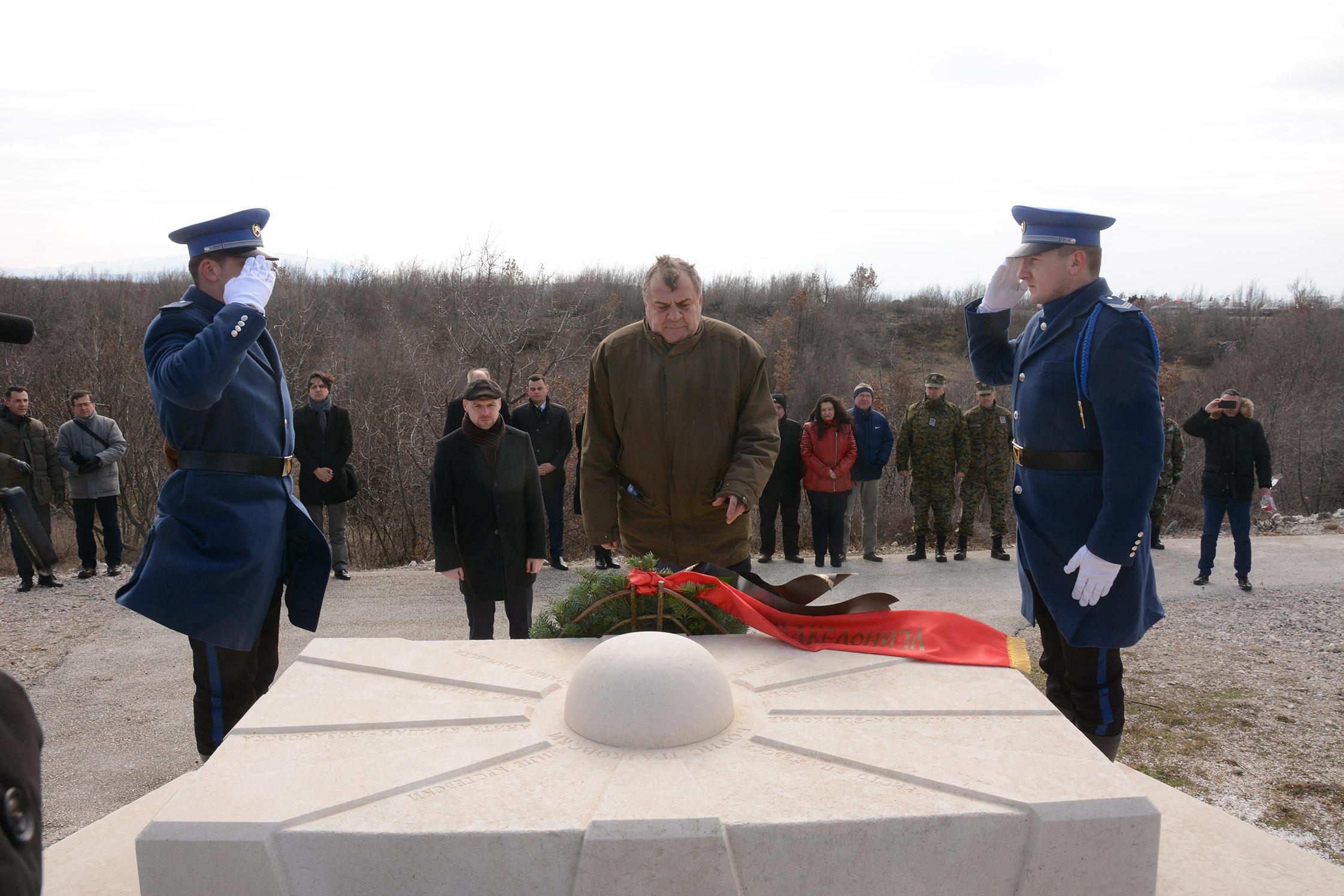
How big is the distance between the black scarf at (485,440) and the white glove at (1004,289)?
2.92 m

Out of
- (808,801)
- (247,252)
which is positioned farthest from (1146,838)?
(247,252)

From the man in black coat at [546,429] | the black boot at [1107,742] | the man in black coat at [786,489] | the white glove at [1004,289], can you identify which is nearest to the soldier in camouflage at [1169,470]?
the man in black coat at [786,489]

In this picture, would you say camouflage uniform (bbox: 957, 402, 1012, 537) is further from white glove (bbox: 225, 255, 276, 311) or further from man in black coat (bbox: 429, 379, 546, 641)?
white glove (bbox: 225, 255, 276, 311)

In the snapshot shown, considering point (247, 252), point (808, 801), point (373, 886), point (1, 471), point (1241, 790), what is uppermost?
point (247, 252)

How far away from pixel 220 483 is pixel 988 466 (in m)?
8.07

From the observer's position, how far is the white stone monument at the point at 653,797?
2092mm

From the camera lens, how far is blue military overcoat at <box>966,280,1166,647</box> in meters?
3.11

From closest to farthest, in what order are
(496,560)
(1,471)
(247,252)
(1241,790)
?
(1,471), (247,252), (1241,790), (496,560)

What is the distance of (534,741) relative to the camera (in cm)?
255

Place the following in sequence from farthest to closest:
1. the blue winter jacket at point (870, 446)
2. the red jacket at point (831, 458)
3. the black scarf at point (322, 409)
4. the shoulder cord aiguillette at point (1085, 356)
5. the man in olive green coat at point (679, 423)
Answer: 1. the blue winter jacket at point (870, 446)
2. the red jacket at point (831, 458)
3. the black scarf at point (322, 409)
4. the man in olive green coat at point (679, 423)
5. the shoulder cord aiguillette at point (1085, 356)

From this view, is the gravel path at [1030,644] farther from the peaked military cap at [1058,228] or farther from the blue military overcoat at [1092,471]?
the peaked military cap at [1058,228]

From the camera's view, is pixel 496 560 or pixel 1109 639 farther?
pixel 496 560

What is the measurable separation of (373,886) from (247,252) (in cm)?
242

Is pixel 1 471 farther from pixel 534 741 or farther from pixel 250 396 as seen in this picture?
pixel 250 396
